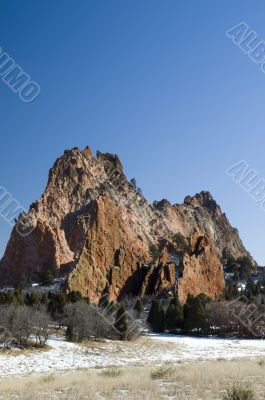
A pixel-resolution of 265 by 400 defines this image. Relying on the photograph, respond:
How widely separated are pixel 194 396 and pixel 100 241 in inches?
4474

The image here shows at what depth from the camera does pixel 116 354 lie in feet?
147

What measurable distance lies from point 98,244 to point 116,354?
80465 mm

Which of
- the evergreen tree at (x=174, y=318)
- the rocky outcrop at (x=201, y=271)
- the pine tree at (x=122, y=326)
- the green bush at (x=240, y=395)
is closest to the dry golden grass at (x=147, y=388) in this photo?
the green bush at (x=240, y=395)

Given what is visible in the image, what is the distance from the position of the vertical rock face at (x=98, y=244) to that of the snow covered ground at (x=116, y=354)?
55.3 metres

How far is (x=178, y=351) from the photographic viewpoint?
1838 inches

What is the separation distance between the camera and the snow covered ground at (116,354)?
1348 inches

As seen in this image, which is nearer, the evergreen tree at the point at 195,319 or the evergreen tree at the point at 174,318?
the evergreen tree at the point at 195,319

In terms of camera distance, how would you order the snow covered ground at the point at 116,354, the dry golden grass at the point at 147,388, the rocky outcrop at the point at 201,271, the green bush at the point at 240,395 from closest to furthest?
the green bush at the point at 240,395, the dry golden grass at the point at 147,388, the snow covered ground at the point at 116,354, the rocky outcrop at the point at 201,271

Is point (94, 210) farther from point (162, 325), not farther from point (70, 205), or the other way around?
point (162, 325)

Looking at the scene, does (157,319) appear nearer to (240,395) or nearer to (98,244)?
(98,244)

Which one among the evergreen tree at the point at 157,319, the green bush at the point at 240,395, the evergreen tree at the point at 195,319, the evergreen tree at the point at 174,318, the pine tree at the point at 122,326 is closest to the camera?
the green bush at the point at 240,395

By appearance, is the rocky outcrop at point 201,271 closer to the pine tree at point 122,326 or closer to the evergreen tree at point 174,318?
the evergreen tree at point 174,318

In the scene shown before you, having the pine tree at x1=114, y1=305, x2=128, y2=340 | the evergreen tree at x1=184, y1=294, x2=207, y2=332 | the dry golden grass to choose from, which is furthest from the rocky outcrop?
the dry golden grass

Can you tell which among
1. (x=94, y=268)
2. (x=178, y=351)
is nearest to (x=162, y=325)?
(x=178, y=351)
